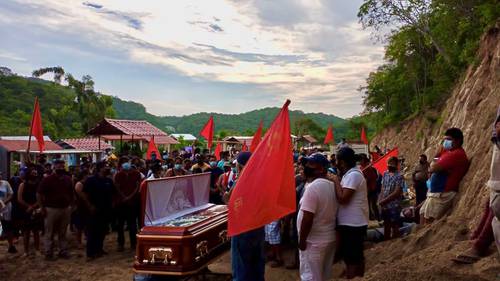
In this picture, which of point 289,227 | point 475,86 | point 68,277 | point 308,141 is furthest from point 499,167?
point 308,141

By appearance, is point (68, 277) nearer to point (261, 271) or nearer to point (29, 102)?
point (261, 271)

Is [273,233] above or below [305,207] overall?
below

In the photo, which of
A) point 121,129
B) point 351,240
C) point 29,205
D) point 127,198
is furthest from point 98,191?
point 121,129

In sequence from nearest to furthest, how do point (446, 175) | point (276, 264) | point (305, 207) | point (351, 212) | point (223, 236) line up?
1. point (305, 207)
2. point (351, 212)
3. point (223, 236)
4. point (446, 175)
5. point (276, 264)

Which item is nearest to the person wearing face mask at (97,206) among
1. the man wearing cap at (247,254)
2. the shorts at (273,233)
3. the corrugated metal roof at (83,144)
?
the shorts at (273,233)

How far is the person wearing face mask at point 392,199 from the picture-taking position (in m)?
8.81

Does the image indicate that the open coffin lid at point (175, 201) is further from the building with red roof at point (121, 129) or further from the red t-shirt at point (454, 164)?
the building with red roof at point (121, 129)

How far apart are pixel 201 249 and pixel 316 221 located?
1.97 metres

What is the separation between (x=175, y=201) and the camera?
7.04m

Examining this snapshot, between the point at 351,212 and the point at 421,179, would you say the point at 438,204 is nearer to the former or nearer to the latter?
the point at 351,212

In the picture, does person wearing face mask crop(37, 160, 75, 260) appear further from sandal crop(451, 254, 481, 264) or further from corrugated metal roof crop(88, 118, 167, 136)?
corrugated metal roof crop(88, 118, 167, 136)

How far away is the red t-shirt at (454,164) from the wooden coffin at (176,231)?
11.2ft

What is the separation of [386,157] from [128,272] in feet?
18.6

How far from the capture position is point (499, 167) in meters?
4.61
